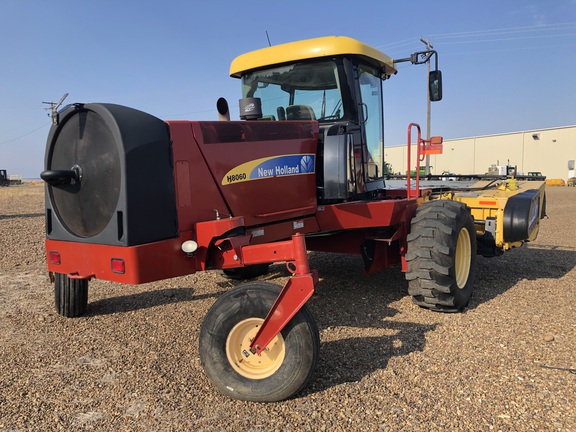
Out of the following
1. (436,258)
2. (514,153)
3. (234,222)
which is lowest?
(436,258)

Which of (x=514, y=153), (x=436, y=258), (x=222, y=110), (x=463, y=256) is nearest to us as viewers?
(x=222, y=110)

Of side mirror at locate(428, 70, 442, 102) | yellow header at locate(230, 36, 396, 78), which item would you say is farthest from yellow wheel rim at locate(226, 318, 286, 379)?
side mirror at locate(428, 70, 442, 102)

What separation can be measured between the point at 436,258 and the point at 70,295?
354 centimetres

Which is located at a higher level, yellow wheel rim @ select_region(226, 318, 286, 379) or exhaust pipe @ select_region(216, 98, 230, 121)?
exhaust pipe @ select_region(216, 98, 230, 121)

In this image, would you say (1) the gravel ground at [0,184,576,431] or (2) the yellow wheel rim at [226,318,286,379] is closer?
(1) the gravel ground at [0,184,576,431]

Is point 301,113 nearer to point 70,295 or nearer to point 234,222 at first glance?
point 234,222

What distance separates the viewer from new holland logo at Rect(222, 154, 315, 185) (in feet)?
11.7

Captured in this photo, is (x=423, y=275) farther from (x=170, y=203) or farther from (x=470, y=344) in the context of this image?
(x=170, y=203)

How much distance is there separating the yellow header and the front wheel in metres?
2.56

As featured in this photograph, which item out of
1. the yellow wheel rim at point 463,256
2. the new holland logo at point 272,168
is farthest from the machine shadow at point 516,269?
Result: the new holland logo at point 272,168

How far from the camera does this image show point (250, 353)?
2.99 meters

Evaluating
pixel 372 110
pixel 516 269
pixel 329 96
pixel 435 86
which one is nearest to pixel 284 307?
pixel 329 96

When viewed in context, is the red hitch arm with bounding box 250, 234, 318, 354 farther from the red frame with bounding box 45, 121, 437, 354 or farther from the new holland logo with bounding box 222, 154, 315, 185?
the new holland logo with bounding box 222, 154, 315, 185

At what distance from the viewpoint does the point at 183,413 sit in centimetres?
274
